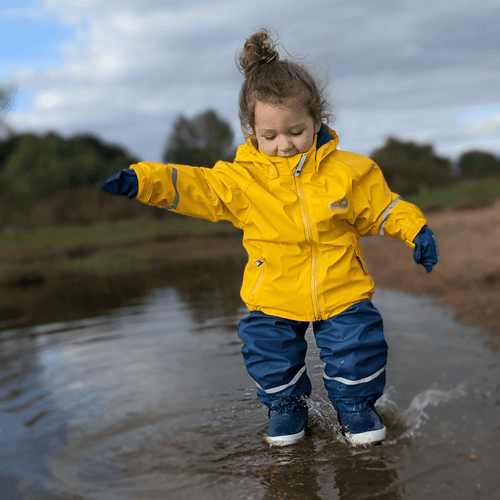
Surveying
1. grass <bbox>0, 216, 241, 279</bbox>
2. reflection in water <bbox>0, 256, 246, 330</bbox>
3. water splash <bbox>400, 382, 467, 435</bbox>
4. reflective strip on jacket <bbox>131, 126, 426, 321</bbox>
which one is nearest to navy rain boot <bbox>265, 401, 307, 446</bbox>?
reflective strip on jacket <bbox>131, 126, 426, 321</bbox>

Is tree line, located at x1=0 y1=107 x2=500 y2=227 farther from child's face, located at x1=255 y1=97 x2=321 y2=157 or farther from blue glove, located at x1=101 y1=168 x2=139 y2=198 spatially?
blue glove, located at x1=101 y1=168 x2=139 y2=198

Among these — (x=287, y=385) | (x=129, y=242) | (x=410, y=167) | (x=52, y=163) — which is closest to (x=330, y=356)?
(x=287, y=385)

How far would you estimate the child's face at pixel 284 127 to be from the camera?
231 cm

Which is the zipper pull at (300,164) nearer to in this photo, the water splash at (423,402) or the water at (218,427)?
the water at (218,427)

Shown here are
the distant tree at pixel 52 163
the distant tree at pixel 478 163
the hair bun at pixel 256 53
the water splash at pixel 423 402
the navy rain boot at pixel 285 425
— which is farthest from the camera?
the distant tree at pixel 478 163

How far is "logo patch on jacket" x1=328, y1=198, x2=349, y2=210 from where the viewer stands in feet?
7.59

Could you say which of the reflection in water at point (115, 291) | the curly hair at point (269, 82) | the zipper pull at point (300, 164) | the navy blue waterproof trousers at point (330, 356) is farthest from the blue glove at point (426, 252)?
the reflection in water at point (115, 291)

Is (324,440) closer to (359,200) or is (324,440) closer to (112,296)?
(359,200)

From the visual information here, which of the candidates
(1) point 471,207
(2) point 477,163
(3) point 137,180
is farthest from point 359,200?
(2) point 477,163

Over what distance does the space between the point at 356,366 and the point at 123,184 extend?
1.18m

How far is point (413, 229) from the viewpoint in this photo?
2393 millimetres

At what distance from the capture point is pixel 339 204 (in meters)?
2.33

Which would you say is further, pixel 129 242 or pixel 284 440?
pixel 129 242

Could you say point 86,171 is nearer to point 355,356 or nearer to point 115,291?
point 115,291
